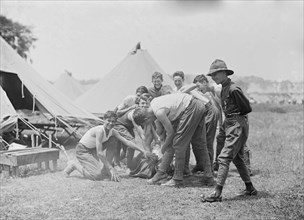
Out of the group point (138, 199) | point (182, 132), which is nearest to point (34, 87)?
point (182, 132)

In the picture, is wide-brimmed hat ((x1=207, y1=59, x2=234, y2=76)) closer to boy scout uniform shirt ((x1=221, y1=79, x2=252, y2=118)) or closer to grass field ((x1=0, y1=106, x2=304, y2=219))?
boy scout uniform shirt ((x1=221, y1=79, x2=252, y2=118))

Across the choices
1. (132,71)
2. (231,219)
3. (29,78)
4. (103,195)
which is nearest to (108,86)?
(132,71)

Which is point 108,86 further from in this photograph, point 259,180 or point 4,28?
point 4,28

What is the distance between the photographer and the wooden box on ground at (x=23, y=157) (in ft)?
18.1

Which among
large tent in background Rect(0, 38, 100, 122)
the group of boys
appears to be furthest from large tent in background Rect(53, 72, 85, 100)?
the group of boys

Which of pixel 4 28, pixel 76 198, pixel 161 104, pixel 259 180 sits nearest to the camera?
pixel 76 198

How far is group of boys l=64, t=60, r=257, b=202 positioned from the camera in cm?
404

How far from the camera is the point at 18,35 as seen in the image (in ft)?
92.1

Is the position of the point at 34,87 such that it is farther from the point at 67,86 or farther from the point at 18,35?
the point at 18,35

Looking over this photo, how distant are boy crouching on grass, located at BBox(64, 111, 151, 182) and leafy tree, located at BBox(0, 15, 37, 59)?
23.5 metres

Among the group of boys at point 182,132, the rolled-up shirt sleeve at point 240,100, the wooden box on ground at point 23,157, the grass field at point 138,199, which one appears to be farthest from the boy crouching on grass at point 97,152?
the rolled-up shirt sleeve at point 240,100

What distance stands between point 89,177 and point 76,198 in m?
1.08

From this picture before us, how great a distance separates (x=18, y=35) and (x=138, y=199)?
27.1 metres

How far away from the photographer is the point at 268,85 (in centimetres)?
7631
